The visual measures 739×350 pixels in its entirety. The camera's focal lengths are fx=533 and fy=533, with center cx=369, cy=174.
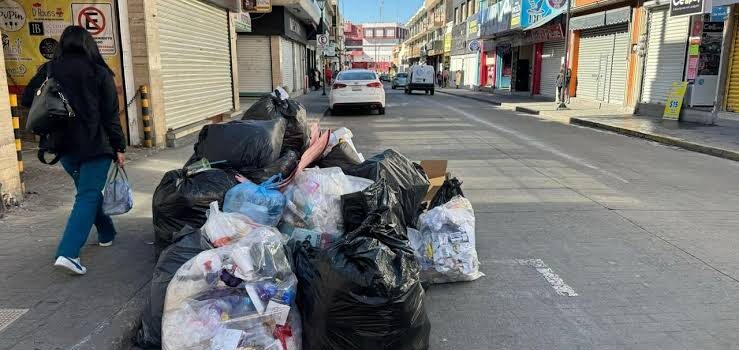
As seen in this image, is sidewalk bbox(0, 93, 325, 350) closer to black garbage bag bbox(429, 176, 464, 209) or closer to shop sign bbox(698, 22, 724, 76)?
black garbage bag bbox(429, 176, 464, 209)

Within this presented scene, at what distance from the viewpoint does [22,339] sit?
302cm

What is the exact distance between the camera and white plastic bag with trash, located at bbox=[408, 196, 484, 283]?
161 inches

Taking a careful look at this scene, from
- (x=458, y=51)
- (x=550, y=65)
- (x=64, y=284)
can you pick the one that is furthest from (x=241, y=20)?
(x=458, y=51)

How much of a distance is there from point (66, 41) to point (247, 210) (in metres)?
1.80

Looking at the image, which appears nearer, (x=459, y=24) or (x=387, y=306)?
(x=387, y=306)

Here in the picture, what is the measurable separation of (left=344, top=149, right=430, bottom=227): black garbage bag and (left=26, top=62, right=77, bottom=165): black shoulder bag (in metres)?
2.17

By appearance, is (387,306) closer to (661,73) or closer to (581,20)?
(661,73)

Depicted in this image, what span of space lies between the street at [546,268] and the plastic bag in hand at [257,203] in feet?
2.84

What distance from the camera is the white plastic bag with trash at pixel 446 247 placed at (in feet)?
13.4

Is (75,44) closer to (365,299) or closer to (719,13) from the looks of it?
(365,299)

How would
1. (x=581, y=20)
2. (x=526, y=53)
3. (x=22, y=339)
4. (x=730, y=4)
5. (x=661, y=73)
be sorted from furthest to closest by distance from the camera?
(x=526, y=53) < (x=581, y=20) < (x=661, y=73) < (x=730, y=4) < (x=22, y=339)

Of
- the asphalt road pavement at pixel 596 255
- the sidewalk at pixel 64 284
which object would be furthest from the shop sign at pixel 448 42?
the sidewalk at pixel 64 284

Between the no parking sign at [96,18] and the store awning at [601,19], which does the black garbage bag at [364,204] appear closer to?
the no parking sign at [96,18]

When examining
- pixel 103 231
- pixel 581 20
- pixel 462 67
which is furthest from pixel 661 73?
pixel 462 67
